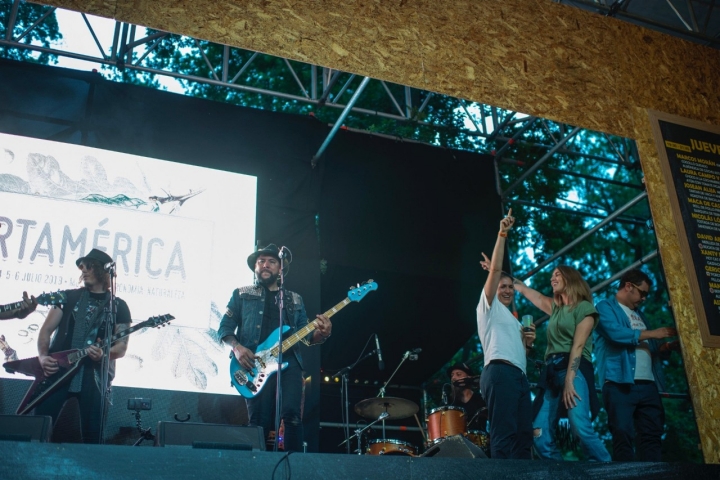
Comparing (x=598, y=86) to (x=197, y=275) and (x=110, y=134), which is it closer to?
(x=197, y=275)

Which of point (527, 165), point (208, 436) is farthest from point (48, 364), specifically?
point (527, 165)

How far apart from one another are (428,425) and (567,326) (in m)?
2.85

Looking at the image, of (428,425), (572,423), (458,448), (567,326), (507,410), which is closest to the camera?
(458,448)

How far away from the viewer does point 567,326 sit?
5008 millimetres

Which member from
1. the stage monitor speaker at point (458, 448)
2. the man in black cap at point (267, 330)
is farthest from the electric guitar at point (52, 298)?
the stage monitor speaker at point (458, 448)

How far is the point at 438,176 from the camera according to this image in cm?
843

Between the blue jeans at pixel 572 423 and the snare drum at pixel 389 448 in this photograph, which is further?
the snare drum at pixel 389 448

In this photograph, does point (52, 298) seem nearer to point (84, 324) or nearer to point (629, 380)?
point (84, 324)

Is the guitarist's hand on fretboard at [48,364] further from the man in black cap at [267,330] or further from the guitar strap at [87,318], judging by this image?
the man in black cap at [267,330]

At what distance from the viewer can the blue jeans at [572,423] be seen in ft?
15.1

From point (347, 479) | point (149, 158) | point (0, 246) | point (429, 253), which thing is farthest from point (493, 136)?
point (347, 479)

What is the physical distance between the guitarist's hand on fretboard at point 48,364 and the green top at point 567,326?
3.54 m

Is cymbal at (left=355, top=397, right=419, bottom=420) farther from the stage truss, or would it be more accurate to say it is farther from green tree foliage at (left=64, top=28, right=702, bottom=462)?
the stage truss

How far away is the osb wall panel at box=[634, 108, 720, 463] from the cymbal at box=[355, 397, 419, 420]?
3065mm
